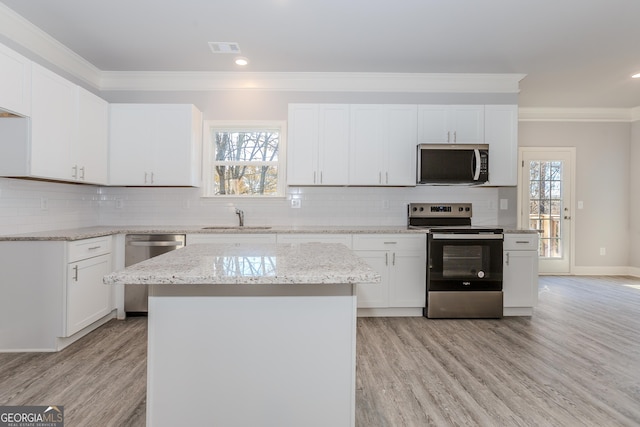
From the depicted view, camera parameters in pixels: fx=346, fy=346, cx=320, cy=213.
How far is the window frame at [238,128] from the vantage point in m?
3.93

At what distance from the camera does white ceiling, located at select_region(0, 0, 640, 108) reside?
8.52 feet

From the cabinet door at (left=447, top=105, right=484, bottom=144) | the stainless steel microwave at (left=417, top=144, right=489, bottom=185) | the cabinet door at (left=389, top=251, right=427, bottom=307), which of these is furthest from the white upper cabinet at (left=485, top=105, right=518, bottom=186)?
the cabinet door at (left=389, top=251, right=427, bottom=307)

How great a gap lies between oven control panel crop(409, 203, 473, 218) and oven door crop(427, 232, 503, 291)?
589 millimetres

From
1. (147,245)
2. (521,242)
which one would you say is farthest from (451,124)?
(147,245)

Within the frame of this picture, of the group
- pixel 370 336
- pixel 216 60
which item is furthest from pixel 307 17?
pixel 370 336

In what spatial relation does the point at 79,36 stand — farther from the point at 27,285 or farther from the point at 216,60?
the point at 27,285

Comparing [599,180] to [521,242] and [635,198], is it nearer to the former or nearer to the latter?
[635,198]

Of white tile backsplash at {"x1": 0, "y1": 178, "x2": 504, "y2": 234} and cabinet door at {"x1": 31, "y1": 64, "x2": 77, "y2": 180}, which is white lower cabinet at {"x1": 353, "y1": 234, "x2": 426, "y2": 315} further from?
cabinet door at {"x1": 31, "y1": 64, "x2": 77, "y2": 180}

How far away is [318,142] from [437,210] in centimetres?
154

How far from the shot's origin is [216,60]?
3.52 m

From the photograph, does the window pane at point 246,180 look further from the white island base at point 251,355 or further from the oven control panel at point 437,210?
the white island base at point 251,355

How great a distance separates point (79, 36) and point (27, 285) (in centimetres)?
214

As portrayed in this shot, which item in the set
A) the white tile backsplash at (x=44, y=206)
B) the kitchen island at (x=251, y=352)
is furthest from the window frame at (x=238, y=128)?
the kitchen island at (x=251, y=352)

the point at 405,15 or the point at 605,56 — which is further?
the point at 605,56
